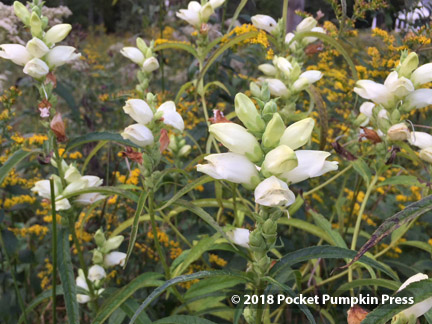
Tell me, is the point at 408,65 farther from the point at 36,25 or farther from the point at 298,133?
the point at 36,25

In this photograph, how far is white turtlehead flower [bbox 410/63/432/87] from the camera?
1168 mm

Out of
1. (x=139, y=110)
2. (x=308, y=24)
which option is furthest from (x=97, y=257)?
(x=308, y=24)

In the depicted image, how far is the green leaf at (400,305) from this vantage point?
0.61 m

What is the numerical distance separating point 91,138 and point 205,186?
0.80 meters

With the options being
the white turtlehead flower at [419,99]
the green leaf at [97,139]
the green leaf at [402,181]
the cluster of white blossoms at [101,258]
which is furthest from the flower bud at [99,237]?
the white turtlehead flower at [419,99]

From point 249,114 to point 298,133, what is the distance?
0.09m

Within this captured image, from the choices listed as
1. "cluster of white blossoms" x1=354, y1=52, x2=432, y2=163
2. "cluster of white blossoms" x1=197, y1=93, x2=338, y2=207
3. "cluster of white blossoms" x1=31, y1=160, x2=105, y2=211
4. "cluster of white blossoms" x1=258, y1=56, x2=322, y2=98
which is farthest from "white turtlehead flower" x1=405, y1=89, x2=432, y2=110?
"cluster of white blossoms" x1=31, y1=160, x2=105, y2=211

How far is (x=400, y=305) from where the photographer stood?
0.62 metres

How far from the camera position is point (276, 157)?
72 centimetres

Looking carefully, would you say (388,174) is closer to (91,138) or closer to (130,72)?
(91,138)

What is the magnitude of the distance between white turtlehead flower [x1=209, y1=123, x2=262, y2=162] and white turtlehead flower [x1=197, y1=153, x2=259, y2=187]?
0.6 inches

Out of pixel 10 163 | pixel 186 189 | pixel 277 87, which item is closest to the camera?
pixel 186 189

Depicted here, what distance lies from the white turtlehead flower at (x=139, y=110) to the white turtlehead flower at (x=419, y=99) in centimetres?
72

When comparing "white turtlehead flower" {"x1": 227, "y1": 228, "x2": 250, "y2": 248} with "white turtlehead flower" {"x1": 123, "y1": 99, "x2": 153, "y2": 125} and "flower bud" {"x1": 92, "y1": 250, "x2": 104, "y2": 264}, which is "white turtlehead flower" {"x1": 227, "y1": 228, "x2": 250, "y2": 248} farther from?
"flower bud" {"x1": 92, "y1": 250, "x2": 104, "y2": 264}
